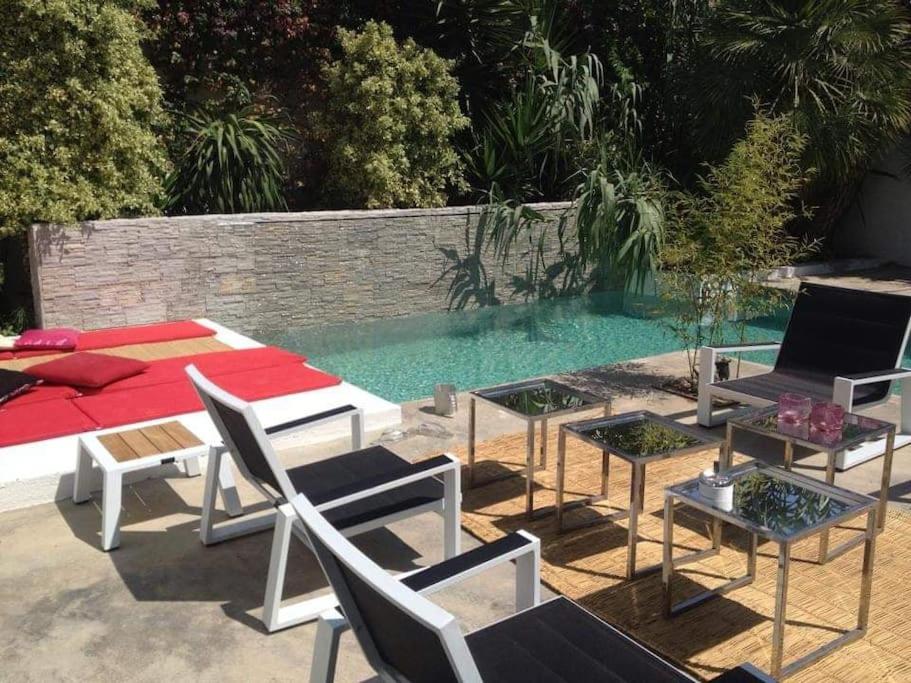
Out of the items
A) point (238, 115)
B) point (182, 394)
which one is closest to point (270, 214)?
point (238, 115)

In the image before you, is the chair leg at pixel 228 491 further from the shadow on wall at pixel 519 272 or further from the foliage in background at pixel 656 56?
the foliage in background at pixel 656 56

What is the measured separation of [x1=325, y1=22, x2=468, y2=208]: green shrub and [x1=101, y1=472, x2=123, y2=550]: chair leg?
6.97 metres

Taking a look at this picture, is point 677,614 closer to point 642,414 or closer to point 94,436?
point 642,414

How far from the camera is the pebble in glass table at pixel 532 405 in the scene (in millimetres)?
4332

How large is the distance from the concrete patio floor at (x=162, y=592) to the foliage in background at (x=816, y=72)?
296 inches

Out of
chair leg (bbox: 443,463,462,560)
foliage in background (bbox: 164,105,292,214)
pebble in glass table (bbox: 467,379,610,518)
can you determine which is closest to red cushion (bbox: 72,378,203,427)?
pebble in glass table (bbox: 467,379,610,518)

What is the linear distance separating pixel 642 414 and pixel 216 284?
5874 mm

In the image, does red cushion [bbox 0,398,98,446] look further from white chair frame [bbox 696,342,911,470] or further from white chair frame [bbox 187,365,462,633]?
white chair frame [bbox 696,342,911,470]

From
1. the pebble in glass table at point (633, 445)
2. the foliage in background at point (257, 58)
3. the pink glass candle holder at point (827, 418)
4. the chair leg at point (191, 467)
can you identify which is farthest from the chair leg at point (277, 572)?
the foliage in background at point (257, 58)

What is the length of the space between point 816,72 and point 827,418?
8677 millimetres

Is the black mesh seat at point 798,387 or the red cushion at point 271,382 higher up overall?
the black mesh seat at point 798,387

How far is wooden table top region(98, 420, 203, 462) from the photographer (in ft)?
13.3

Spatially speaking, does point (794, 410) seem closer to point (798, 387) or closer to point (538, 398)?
point (538, 398)

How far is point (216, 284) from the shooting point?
8930mm
